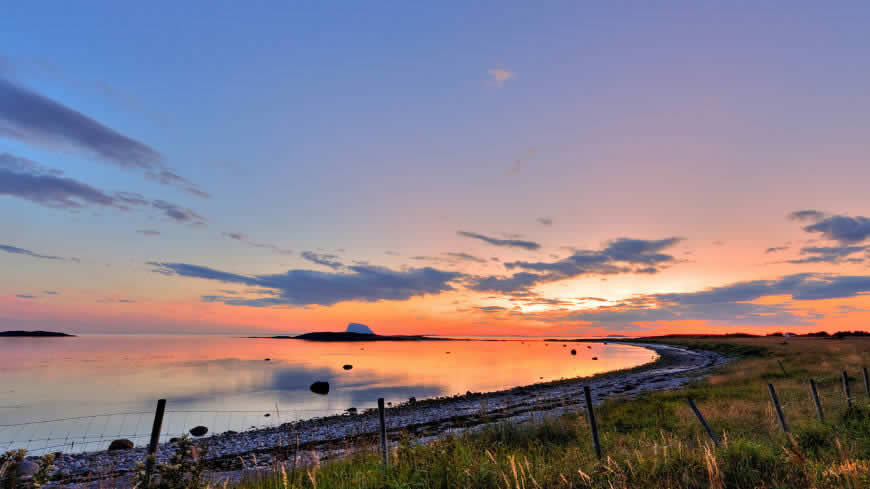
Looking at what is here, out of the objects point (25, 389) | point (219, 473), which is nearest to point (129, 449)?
point (219, 473)

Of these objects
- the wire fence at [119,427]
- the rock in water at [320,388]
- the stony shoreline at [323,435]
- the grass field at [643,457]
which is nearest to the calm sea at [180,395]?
the wire fence at [119,427]

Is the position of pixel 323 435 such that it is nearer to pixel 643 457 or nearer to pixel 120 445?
pixel 120 445

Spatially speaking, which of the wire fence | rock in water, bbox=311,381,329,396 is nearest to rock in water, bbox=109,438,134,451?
the wire fence

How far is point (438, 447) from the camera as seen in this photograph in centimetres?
937

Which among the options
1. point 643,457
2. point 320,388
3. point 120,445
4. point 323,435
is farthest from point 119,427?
point 643,457

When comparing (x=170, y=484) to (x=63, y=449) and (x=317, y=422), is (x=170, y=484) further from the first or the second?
(x=317, y=422)

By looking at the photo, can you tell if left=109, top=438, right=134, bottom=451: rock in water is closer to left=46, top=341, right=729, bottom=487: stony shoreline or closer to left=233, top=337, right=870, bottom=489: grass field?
left=46, top=341, right=729, bottom=487: stony shoreline

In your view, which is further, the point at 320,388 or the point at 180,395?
the point at 320,388

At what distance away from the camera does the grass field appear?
7754 mm

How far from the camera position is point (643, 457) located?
351 inches

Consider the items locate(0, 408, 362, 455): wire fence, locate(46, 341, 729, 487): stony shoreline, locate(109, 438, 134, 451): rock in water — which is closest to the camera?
locate(46, 341, 729, 487): stony shoreline

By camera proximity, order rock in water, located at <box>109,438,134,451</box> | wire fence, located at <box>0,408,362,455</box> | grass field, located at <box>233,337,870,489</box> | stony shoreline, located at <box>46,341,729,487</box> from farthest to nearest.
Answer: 1. wire fence, located at <box>0,408,362,455</box>
2. rock in water, located at <box>109,438,134,451</box>
3. stony shoreline, located at <box>46,341,729,487</box>
4. grass field, located at <box>233,337,870,489</box>

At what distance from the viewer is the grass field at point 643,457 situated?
775 centimetres

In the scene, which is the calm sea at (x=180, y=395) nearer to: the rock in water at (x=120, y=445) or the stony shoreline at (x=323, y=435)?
the rock in water at (x=120, y=445)
